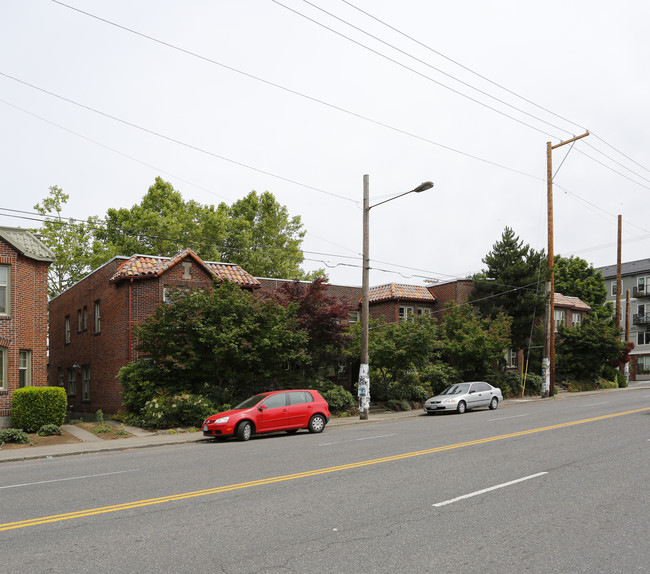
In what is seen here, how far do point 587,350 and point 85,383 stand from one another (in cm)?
3398

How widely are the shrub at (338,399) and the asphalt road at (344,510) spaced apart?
478 inches

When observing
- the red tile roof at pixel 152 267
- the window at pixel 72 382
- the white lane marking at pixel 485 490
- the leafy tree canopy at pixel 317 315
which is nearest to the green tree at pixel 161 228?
the window at pixel 72 382

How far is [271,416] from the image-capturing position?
1809 cm

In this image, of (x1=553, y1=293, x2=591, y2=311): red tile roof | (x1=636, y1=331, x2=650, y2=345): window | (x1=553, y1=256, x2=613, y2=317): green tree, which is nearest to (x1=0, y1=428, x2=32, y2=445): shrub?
(x1=553, y1=293, x2=591, y2=311): red tile roof

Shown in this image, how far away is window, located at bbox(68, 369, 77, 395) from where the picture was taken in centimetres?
3111

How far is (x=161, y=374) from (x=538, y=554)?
62.4 ft

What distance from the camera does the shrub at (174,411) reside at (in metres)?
20.6

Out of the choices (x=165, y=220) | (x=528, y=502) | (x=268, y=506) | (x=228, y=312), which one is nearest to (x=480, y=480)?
(x=528, y=502)

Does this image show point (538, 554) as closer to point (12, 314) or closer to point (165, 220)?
point (12, 314)

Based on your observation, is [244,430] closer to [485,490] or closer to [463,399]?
[485,490]

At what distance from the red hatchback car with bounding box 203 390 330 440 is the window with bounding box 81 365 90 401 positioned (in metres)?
13.9

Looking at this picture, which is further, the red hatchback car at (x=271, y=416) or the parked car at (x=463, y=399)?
the parked car at (x=463, y=399)

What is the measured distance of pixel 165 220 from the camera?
4075 centimetres

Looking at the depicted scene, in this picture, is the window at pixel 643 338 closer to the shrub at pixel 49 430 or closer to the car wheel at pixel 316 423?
the car wheel at pixel 316 423
